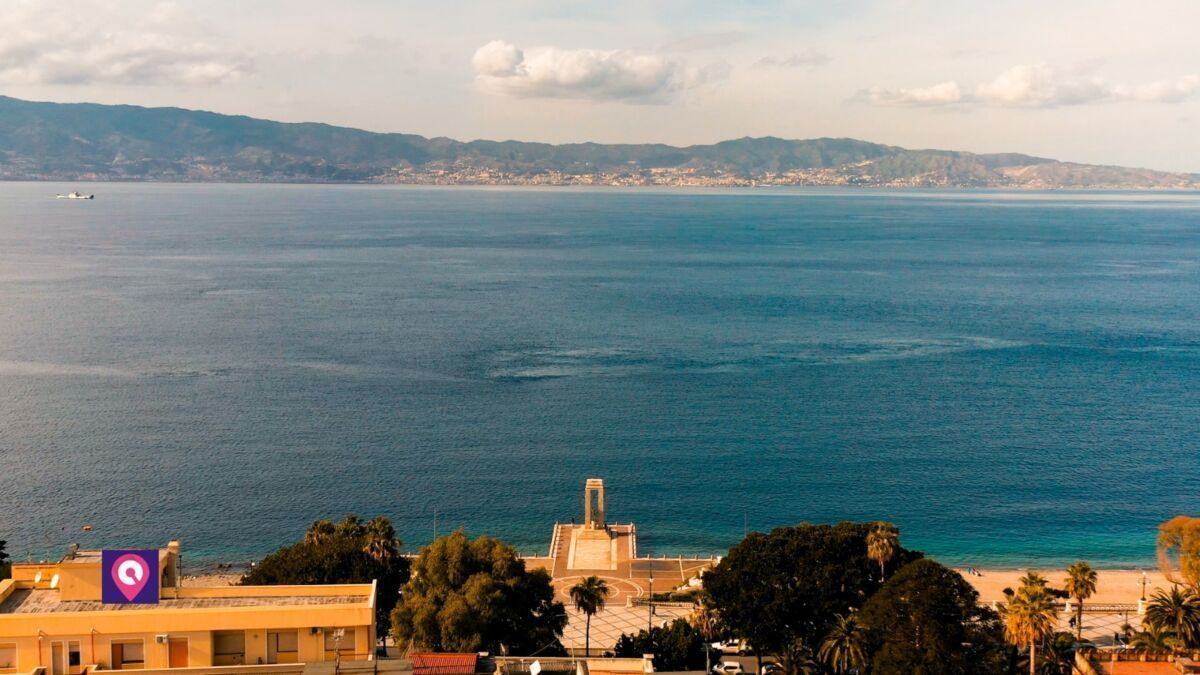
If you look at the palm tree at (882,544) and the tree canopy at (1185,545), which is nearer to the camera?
the palm tree at (882,544)

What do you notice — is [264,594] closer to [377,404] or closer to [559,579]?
[559,579]

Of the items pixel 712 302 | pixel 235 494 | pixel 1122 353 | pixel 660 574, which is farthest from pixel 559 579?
pixel 712 302

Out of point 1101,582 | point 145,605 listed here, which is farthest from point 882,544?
point 145,605

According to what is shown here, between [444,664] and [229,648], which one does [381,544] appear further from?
[444,664]

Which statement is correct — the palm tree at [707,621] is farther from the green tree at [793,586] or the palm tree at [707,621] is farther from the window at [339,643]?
the window at [339,643]

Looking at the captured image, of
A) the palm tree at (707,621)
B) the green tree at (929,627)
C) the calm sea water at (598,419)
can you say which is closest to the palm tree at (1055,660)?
the green tree at (929,627)
